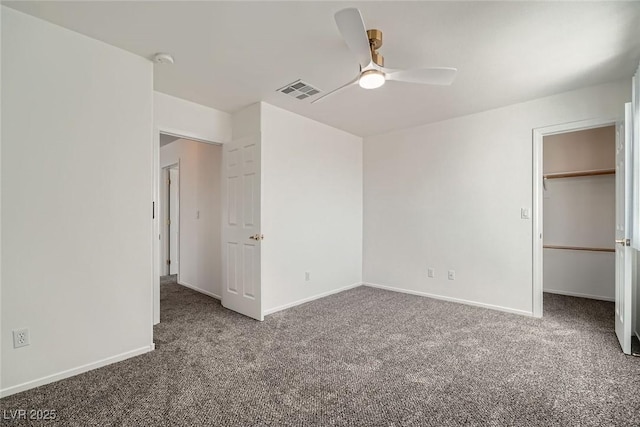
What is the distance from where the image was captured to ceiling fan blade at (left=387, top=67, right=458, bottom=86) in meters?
2.11

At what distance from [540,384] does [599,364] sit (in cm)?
70

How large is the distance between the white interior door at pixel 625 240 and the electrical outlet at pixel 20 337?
4420 mm

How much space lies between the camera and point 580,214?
429 centimetres

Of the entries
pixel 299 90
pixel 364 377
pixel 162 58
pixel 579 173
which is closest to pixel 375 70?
pixel 299 90

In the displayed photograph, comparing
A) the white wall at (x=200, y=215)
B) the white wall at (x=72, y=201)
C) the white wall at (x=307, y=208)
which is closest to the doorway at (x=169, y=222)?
the white wall at (x=200, y=215)

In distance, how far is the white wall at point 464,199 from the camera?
348 centimetres

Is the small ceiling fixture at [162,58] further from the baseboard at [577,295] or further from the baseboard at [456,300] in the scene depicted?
the baseboard at [577,295]

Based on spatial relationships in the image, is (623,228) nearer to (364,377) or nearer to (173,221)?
(364,377)

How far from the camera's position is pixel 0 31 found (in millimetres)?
1898

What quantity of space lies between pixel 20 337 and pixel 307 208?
2901 mm

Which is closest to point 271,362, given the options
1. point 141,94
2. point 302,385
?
point 302,385

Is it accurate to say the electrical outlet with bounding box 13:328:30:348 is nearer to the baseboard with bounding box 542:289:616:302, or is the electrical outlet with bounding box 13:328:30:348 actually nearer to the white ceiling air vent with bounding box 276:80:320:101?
the white ceiling air vent with bounding box 276:80:320:101

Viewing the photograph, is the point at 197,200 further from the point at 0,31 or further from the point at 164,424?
the point at 164,424

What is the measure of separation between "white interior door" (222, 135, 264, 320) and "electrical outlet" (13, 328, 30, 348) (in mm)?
1820
